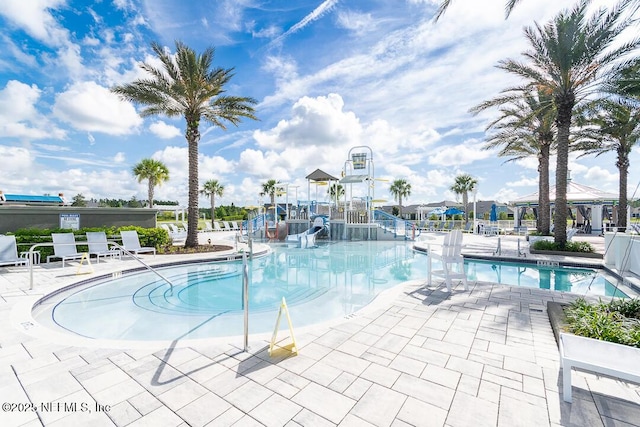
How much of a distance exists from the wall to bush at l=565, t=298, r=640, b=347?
13982 millimetres

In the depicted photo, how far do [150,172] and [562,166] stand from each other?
2834cm

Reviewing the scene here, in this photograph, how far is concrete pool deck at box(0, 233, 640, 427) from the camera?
209 centimetres

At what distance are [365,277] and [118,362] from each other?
21.1 ft

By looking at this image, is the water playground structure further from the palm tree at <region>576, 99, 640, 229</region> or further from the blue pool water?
the palm tree at <region>576, 99, 640, 229</region>

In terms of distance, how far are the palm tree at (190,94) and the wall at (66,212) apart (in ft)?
7.56

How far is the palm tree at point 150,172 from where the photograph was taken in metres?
25.2

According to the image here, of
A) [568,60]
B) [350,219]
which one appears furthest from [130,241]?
[568,60]

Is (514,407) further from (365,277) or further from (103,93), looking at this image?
(103,93)

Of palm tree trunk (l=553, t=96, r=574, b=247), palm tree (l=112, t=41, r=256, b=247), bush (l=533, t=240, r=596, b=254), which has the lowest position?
bush (l=533, t=240, r=596, b=254)

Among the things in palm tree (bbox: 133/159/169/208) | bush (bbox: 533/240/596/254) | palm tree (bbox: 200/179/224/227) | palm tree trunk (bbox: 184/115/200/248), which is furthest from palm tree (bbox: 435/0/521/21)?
palm tree (bbox: 200/179/224/227)

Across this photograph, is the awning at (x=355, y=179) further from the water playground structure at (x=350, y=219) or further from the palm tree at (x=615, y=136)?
the palm tree at (x=615, y=136)

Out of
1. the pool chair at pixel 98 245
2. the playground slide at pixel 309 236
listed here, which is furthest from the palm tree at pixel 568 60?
the pool chair at pixel 98 245

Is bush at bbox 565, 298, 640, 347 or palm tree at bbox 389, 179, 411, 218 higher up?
palm tree at bbox 389, 179, 411, 218

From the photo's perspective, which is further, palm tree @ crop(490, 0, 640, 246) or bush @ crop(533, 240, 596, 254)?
bush @ crop(533, 240, 596, 254)
